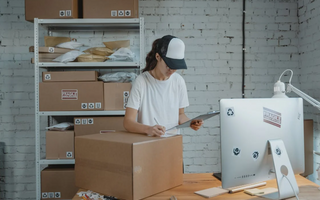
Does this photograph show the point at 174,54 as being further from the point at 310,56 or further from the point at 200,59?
the point at 310,56

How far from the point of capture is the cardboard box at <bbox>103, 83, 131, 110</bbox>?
2510 mm

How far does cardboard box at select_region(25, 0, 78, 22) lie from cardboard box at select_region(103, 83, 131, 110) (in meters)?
0.68

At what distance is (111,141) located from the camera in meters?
1.23

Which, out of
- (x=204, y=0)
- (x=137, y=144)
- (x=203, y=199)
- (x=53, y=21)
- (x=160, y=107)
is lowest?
(x=203, y=199)

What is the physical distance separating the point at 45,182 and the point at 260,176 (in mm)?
1906

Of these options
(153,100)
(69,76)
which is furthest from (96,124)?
(153,100)

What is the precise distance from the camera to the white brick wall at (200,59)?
2.83 meters

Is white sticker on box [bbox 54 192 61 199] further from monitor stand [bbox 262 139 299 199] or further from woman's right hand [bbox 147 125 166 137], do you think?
monitor stand [bbox 262 139 299 199]

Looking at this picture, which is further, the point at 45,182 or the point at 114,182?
the point at 45,182

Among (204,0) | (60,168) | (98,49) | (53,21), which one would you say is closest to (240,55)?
(204,0)

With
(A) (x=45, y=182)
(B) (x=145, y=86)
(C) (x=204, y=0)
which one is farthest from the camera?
(C) (x=204, y=0)

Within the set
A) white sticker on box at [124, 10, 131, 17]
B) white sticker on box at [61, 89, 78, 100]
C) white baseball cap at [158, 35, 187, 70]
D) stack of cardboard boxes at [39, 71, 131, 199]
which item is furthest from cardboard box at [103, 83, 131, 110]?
white baseball cap at [158, 35, 187, 70]

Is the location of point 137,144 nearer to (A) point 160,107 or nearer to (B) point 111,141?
(B) point 111,141

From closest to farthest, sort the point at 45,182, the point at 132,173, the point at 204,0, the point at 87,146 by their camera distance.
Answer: the point at 132,173
the point at 87,146
the point at 45,182
the point at 204,0
